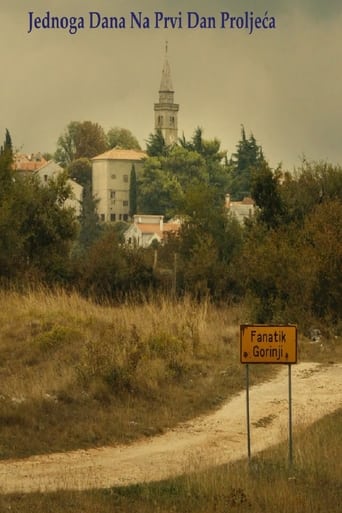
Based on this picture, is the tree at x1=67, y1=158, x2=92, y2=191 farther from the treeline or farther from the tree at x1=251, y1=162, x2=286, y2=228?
the tree at x1=251, y1=162, x2=286, y2=228

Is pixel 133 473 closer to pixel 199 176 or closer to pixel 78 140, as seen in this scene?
pixel 199 176

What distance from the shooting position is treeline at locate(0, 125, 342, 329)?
2934 centimetres

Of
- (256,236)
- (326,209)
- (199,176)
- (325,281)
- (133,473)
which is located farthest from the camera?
(199,176)

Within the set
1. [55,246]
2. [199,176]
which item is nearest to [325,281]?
[55,246]

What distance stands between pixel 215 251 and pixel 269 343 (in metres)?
30.5

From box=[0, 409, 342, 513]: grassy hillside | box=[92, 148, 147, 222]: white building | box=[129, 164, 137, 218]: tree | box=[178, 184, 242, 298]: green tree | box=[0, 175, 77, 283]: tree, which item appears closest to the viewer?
box=[0, 409, 342, 513]: grassy hillside

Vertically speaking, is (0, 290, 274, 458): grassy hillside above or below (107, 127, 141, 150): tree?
below

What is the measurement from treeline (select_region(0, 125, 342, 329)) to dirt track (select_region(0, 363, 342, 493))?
9.38 m

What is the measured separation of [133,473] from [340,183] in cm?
3077

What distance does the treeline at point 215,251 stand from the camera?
2934 centimetres

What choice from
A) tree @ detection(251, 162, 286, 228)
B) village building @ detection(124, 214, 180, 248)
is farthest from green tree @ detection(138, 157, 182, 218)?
tree @ detection(251, 162, 286, 228)

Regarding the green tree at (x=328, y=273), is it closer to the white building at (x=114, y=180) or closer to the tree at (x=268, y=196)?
the tree at (x=268, y=196)

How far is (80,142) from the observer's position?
177 m

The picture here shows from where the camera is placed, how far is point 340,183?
43125mm
